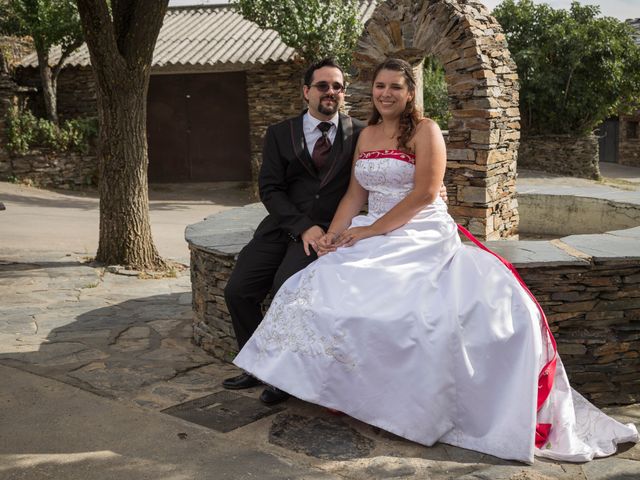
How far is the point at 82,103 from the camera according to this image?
651 inches

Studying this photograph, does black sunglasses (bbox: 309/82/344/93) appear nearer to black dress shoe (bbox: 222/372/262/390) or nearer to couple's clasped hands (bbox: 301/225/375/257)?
couple's clasped hands (bbox: 301/225/375/257)

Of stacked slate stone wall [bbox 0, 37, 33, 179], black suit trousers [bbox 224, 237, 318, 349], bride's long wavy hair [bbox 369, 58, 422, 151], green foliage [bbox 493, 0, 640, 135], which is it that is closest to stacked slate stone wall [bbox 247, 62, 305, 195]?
stacked slate stone wall [bbox 0, 37, 33, 179]

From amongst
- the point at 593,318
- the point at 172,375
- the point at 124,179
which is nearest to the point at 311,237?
the point at 172,375

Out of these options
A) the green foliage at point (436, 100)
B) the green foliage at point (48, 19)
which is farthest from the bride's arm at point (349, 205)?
the green foliage at point (436, 100)

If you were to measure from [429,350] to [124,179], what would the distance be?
504 centimetres

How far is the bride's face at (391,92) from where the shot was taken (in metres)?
4.01

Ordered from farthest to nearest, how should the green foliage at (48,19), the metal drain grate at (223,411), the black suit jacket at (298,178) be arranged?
1. the green foliage at (48,19)
2. the black suit jacket at (298,178)
3. the metal drain grate at (223,411)

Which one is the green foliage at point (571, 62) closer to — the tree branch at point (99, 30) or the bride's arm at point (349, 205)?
the tree branch at point (99, 30)

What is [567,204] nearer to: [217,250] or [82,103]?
[217,250]

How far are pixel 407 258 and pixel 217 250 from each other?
58.4 inches

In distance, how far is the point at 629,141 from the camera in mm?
23000

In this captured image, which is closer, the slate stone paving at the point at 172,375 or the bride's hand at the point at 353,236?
the slate stone paving at the point at 172,375

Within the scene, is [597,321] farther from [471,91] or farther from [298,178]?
[298,178]

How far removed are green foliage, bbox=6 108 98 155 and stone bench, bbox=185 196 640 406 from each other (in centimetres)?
1159
